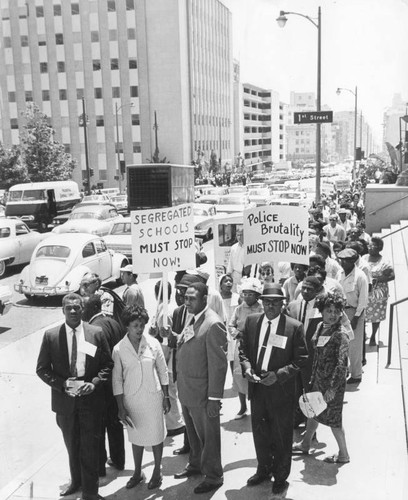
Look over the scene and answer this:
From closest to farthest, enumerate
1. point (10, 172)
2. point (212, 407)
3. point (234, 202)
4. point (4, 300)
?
point (212, 407) → point (4, 300) → point (234, 202) → point (10, 172)

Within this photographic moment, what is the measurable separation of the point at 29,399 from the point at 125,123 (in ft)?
239

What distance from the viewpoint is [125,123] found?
3071 inches

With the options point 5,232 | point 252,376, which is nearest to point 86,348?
point 252,376

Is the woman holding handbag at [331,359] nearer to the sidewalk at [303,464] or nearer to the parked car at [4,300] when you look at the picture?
the sidewalk at [303,464]

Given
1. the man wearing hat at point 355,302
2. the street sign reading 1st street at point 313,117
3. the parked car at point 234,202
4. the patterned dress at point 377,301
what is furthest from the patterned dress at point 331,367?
the parked car at point 234,202

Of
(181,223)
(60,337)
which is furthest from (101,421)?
(181,223)

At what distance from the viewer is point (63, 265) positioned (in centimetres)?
1394

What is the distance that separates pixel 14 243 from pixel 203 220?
8.45 m

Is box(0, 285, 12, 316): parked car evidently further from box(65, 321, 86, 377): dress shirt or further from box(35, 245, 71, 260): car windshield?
box(65, 321, 86, 377): dress shirt

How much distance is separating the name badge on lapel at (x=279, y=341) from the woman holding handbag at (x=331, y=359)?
52cm

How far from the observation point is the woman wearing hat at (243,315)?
6.41 meters

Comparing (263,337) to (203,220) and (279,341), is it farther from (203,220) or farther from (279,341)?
(203,220)

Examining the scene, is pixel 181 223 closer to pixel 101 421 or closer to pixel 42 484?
pixel 101 421

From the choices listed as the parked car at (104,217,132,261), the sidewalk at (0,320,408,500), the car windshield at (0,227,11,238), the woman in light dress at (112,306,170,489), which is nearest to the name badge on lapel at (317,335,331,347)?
the sidewalk at (0,320,408,500)
